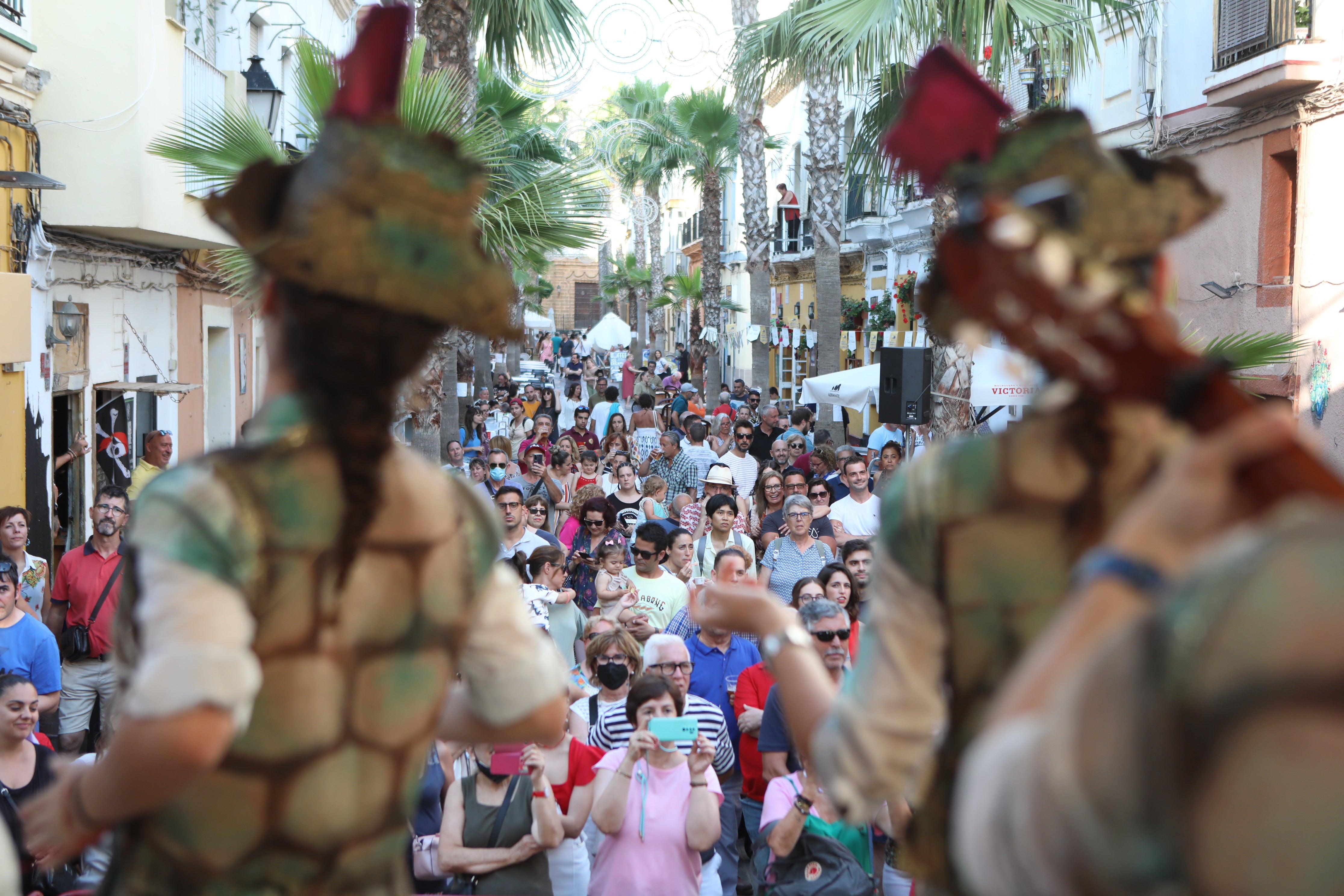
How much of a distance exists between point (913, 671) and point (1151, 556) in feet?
2.19

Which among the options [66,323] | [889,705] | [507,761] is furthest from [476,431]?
[889,705]

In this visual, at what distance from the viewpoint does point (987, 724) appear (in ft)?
3.71

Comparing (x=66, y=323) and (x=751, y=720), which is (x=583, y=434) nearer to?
(x=66, y=323)

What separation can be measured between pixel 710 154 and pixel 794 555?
A: 23.1 m

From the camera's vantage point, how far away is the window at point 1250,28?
1289cm

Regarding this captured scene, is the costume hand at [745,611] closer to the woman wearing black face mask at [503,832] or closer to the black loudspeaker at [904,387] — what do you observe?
the woman wearing black face mask at [503,832]

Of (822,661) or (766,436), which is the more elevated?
(766,436)

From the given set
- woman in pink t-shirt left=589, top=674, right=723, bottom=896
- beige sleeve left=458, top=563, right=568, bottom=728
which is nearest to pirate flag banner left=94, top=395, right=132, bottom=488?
woman in pink t-shirt left=589, top=674, right=723, bottom=896

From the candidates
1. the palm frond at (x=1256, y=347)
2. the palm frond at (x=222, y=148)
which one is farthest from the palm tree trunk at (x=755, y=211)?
the palm frond at (x=222, y=148)

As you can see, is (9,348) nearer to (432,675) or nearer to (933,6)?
(933,6)

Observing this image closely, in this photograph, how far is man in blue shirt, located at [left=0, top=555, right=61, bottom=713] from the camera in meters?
6.39

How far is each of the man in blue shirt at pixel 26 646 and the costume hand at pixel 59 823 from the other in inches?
200

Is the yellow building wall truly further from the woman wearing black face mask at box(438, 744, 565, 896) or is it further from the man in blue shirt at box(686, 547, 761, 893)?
the woman wearing black face mask at box(438, 744, 565, 896)

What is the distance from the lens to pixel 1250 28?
13.5 metres
